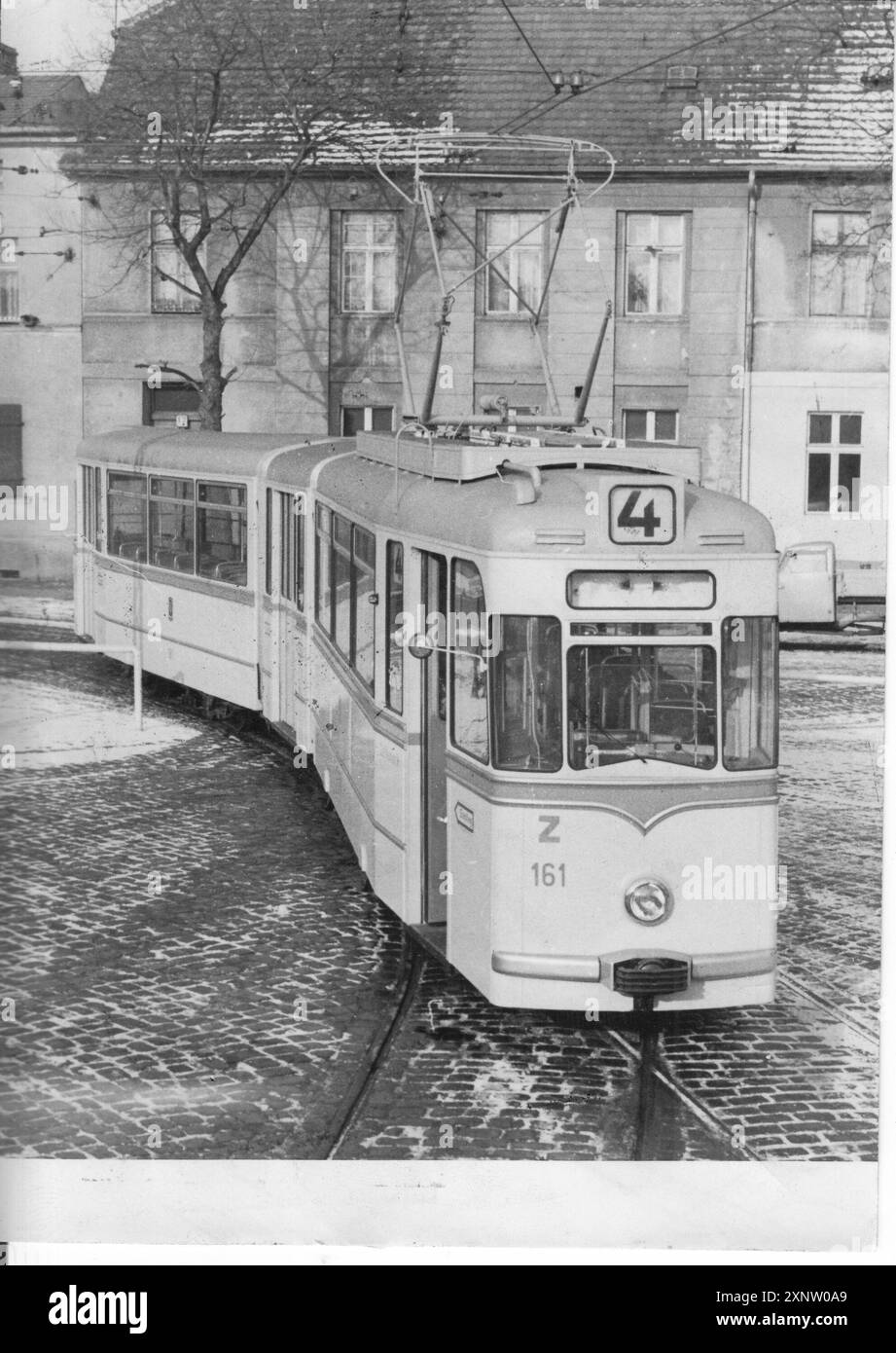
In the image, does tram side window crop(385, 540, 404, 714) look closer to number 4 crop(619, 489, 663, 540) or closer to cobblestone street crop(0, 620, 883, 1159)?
cobblestone street crop(0, 620, 883, 1159)

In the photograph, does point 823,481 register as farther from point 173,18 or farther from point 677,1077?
point 677,1077

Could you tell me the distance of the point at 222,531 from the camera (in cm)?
1542

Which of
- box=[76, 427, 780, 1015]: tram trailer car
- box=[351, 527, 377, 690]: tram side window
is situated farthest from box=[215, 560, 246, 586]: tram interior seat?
box=[76, 427, 780, 1015]: tram trailer car

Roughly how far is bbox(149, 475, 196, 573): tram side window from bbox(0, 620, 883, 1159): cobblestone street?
125 inches

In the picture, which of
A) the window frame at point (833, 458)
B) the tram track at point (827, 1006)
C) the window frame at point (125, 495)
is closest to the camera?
the tram track at point (827, 1006)

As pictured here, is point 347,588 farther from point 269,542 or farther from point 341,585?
point 269,542

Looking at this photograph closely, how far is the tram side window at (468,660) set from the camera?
26.1 ft

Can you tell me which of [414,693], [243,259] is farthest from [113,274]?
[414,693]

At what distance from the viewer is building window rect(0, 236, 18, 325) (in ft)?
37.7

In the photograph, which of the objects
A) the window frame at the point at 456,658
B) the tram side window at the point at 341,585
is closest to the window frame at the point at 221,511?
the tram side window at the point at 341,585

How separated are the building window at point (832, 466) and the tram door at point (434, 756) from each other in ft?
17.9

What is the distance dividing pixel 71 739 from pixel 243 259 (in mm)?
5861

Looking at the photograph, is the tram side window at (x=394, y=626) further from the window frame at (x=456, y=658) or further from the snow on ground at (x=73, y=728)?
the snow on ground at (x=73, y=728)

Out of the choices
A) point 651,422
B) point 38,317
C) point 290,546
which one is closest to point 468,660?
point 290,546
